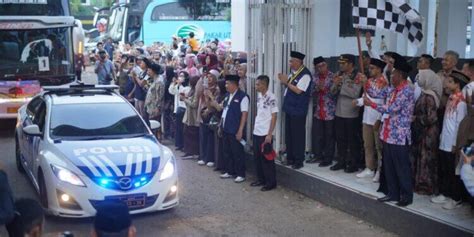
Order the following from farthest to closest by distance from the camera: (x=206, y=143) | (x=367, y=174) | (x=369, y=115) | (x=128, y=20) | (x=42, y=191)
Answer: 1. (x=128, y=20)
2. (x=206, y=143)
3. (x=367, y=174)
4. (x=369, y=115)
5. (x=42, y=191)

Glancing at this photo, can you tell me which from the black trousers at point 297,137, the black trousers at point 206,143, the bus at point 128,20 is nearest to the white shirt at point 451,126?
the black trousers at point 297,137

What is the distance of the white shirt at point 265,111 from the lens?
9391 mm

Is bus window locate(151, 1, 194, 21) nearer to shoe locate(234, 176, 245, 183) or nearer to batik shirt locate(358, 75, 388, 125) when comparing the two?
shoe locate(234, 176, 245, 183)

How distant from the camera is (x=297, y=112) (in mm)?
9500

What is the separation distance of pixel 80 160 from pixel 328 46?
18.7ft

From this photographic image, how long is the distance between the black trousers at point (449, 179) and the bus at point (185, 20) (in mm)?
22618

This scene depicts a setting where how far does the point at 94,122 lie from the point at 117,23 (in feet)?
73.2

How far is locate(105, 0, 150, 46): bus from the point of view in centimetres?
2889

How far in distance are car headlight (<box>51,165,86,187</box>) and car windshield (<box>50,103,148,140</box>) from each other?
848mm

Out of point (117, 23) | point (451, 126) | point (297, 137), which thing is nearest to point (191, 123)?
point (297, 137)

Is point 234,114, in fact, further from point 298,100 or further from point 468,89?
point 468,89

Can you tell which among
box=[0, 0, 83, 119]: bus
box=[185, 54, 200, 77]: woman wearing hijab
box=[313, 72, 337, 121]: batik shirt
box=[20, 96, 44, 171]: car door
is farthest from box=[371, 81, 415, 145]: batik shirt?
box=[0, 0, 83, 119]: bus

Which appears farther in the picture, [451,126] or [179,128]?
[179,128]

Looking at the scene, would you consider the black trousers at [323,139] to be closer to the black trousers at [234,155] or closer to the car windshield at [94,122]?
the black trousers at [234,155]
